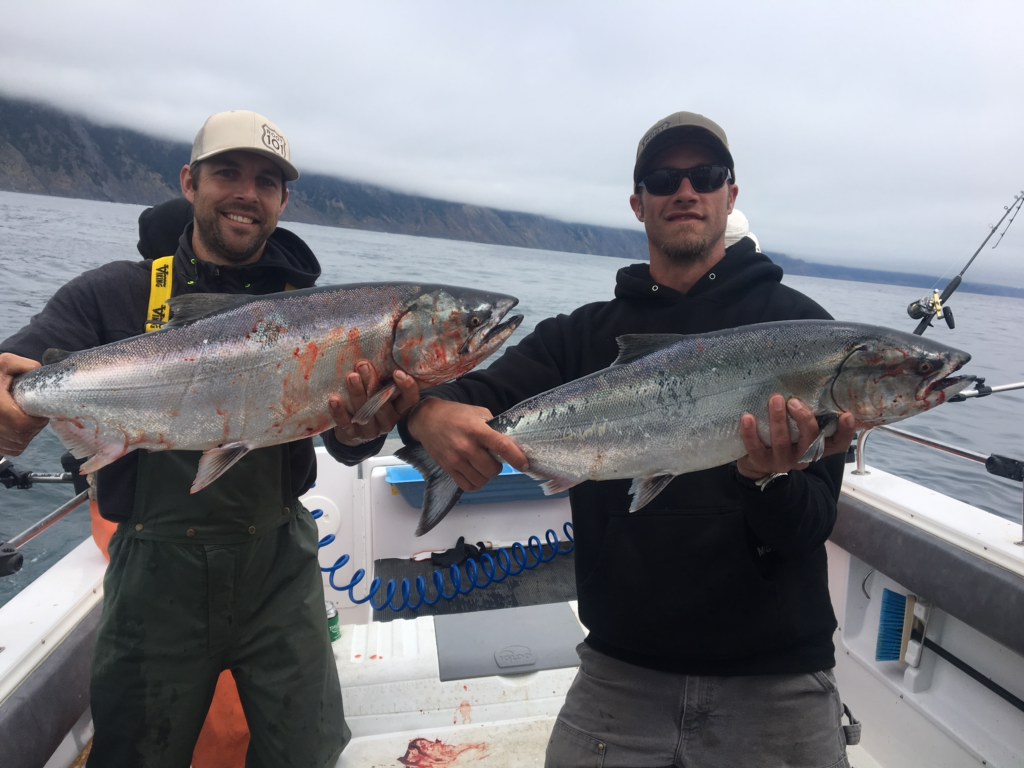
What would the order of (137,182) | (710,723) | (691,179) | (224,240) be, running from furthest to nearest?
(137,182), (224,240), (691,179), (710,723)

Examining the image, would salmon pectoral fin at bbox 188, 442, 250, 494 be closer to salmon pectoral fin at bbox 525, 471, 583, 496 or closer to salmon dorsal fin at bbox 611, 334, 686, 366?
salmon pectoral fin at bbox 525, 471, 583, 496

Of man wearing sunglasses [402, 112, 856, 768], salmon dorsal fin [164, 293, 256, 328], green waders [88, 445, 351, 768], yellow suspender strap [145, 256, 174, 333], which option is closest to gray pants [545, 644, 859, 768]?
man wearing sunglasses [402, 112, 856, 768]

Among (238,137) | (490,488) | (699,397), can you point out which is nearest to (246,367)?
(238,137)

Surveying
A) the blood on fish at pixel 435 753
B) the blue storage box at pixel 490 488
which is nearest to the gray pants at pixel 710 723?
the blood on fish at pixel 435 753

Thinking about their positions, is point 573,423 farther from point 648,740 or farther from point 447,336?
point 648,740

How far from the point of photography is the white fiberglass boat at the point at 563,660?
10.5ft

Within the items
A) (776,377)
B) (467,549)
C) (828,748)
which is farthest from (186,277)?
(467,549)

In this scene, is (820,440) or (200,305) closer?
(820,440)

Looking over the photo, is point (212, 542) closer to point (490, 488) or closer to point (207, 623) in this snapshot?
point (207, 623)

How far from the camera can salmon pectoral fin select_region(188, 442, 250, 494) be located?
2.50 metres

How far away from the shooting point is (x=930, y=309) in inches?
215

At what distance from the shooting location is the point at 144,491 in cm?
293

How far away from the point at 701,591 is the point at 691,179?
1.97m

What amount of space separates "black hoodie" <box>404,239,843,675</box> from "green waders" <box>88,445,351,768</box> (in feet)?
3.82
